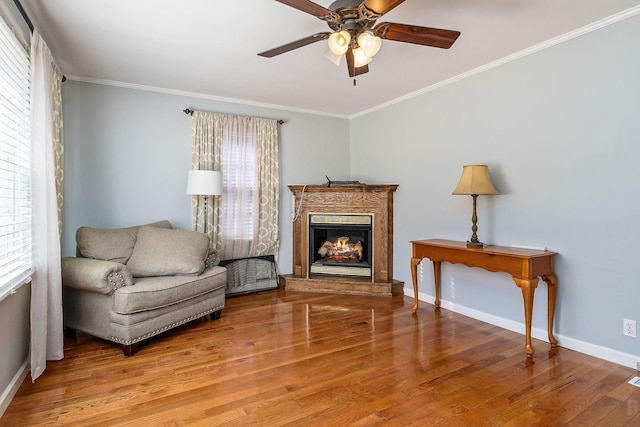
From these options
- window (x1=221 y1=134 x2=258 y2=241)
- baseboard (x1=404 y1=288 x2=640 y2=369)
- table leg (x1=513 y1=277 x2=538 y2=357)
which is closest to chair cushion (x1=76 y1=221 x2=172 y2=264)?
window (x1=221 y1=134 x2=258 y2=241)

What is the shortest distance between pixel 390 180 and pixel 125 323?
3266 mm

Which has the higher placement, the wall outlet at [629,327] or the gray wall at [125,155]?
the gray wall at [125,155]

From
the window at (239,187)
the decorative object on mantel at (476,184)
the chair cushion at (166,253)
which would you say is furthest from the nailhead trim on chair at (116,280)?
the decorative object on mantel at (476,184)

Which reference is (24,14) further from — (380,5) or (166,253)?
(380,5)

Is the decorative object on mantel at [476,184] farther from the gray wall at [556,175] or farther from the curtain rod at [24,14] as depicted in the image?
the curtain rod at [24,14]

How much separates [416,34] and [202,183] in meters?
2.56

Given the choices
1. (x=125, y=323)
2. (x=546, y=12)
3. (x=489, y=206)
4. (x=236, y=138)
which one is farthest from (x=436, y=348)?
(x=236, y=138)

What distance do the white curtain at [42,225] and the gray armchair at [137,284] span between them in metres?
0.31

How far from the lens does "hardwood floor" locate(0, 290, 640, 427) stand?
1.87 metres

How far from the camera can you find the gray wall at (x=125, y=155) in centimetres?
363

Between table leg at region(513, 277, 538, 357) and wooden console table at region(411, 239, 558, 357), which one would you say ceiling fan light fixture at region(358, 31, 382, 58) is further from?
table leg at region(513, 277, 538, 357)

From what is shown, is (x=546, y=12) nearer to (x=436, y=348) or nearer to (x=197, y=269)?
(x=436, y=348)

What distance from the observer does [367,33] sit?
78.7 inches

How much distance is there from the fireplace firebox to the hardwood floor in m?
1.35
